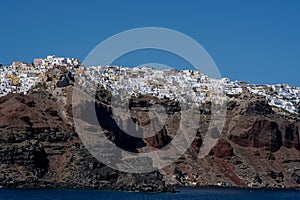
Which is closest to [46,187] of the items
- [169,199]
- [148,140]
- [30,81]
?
[169,199]

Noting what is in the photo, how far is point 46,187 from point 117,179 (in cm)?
1319

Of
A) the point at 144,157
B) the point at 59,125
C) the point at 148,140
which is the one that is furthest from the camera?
the point at 148,140

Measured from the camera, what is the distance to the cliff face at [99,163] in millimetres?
131750

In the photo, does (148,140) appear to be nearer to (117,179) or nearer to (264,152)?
(264,152)

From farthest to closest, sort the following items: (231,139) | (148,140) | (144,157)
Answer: (231,139) < (148,140) < (144,157)

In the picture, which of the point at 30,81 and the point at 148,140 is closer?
the point at 148,140

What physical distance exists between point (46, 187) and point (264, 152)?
84.8 m

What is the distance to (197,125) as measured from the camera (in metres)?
199

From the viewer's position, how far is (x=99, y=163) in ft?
446

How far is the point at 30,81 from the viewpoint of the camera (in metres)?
198

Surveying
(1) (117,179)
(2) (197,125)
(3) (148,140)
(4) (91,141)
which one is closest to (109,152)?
(4) (91,141)

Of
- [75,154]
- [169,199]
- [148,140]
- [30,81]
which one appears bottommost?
[169,199]

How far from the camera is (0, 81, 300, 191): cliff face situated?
13175cm

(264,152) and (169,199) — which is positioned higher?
(264,152)
